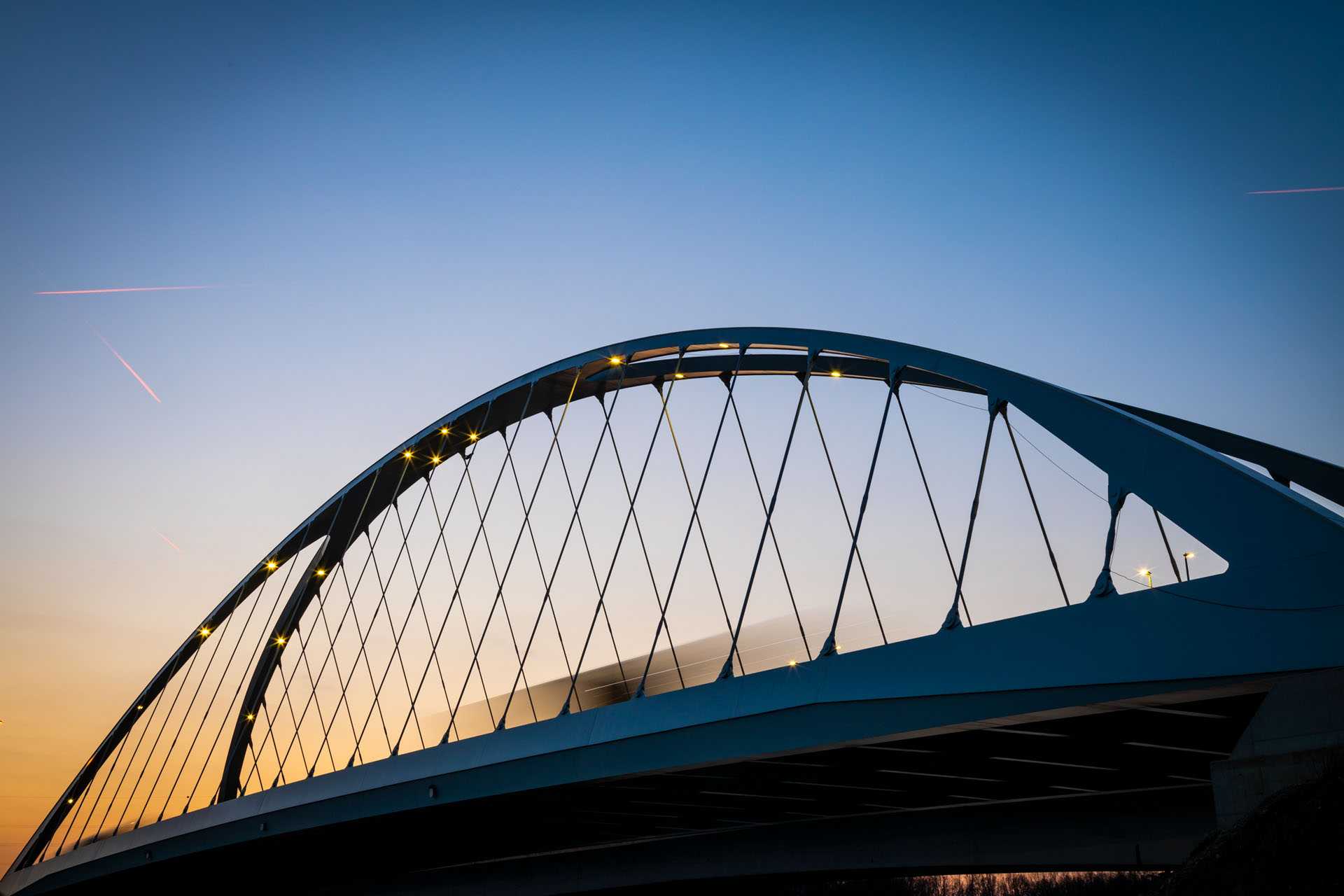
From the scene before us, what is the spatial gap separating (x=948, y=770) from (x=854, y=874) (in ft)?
41.5

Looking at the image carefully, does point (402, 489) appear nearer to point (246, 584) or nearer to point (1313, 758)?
point (246, 584)

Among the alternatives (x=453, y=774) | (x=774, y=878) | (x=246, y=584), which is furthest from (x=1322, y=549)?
(x=246, y=584)

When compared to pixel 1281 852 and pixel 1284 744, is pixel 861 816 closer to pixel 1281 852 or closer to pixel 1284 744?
pixel 1284 744

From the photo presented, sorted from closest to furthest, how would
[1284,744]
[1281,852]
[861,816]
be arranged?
[1281,852] < [1284,744] < [861,816]

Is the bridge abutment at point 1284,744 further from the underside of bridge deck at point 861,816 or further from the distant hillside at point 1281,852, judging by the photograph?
the underside of bridge deck at point 861,816

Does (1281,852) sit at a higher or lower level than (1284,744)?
lower

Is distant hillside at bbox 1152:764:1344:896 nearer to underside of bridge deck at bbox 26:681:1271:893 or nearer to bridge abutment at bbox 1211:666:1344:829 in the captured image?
bridge abutment at bbox 1211:666:1344:829

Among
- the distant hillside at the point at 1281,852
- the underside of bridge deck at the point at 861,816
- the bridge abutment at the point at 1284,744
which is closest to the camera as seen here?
the distant hillside at the point at 1281,852

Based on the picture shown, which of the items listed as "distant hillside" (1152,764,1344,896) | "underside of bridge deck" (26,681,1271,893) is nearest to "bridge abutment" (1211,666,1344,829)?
"distant hillside" (1152,764,1344,896)

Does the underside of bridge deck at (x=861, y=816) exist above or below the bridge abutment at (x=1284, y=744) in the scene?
below

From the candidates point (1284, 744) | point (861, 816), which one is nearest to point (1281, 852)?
point (1284, 744)

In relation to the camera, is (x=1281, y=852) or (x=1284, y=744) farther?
(x=1284, y=744)

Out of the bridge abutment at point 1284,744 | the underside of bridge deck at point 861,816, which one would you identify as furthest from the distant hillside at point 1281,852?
the underside of bridge deck at point 861,816

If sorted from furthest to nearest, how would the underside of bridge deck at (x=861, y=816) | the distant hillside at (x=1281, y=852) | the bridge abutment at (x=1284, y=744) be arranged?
the underside of bridge deck at (x=861, y=816) < the bridge abutment at (x=1284, y=744) < the distant hillside at (x=1281, y=852)
